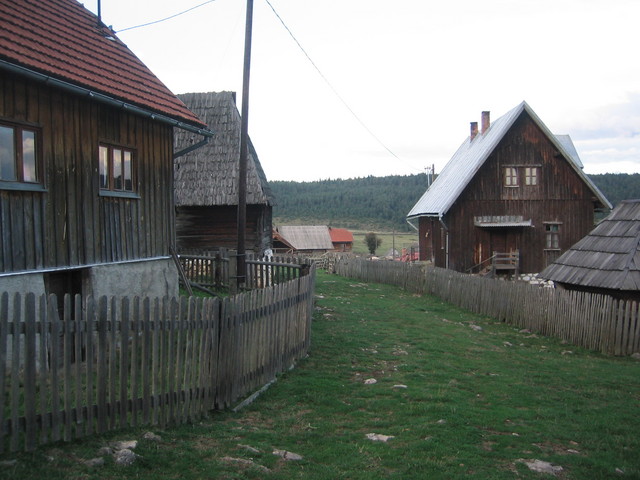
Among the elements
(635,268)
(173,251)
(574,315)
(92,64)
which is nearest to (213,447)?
(173,251)

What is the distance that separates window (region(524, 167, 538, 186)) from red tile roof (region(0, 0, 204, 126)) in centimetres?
2125

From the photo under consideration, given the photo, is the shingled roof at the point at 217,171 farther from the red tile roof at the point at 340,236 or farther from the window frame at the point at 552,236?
the red tile roof at the point at 340,236

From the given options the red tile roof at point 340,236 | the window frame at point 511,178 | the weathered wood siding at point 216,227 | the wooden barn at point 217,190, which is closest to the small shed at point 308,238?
the red tile roof at point 340,236

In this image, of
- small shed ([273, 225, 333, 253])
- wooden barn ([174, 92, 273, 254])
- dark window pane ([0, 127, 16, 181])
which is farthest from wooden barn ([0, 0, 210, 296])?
small shed ([273, 225, 333, 253])

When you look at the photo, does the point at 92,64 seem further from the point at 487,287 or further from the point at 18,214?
the point at 487,287

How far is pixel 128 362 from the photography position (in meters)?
6.22

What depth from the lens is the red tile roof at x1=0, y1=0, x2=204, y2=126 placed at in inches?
324

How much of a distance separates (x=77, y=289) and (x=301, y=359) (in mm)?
4116

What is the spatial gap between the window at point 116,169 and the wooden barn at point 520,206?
20.1 metres

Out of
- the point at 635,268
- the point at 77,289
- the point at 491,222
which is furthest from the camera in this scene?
the point at 491,222

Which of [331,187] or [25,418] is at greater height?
[331,187]

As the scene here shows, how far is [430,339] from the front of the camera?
42.6ft

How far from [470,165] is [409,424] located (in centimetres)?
2479

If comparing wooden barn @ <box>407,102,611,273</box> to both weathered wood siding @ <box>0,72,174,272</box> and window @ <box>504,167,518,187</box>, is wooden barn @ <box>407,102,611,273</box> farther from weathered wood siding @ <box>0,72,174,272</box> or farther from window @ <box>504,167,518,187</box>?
weathered wood siding @ <box>0,72,174,272</box>
